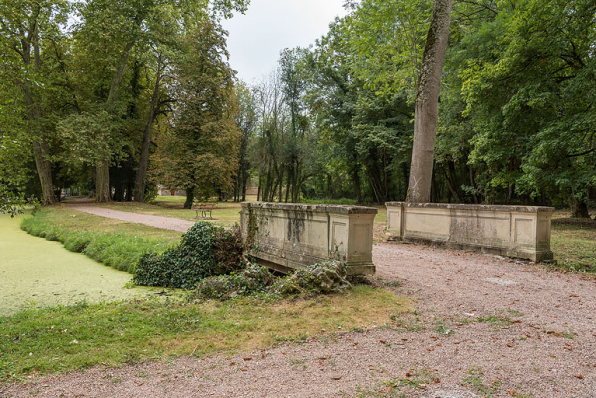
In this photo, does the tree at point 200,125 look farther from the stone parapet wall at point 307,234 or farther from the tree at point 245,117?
the stone parapet wall at point 307,234

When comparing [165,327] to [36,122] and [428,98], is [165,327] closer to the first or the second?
[428,98]

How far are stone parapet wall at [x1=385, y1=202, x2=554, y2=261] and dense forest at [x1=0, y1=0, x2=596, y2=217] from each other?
18.4 feet

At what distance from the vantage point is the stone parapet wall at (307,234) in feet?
18.1

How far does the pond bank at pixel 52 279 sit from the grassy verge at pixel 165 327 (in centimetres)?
110

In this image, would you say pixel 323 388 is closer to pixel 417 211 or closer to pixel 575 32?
pixel 417 211

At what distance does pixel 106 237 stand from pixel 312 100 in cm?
2190

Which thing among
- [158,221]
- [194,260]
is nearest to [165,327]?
[194,260]

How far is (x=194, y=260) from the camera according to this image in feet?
24.1

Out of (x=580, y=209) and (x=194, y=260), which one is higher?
(x=580, y=209)

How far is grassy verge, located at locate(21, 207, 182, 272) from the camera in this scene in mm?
8777

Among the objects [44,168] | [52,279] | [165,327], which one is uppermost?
[44,168]

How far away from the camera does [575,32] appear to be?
11992 millimetres

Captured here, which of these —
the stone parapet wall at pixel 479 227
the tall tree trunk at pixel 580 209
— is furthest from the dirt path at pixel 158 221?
the tall tree trunk at pixel 580 209

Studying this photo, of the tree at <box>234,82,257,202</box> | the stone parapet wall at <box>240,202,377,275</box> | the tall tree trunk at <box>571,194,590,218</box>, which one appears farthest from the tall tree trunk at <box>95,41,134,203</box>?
the tall tree trunk at <box>571,194,590,218</box>
